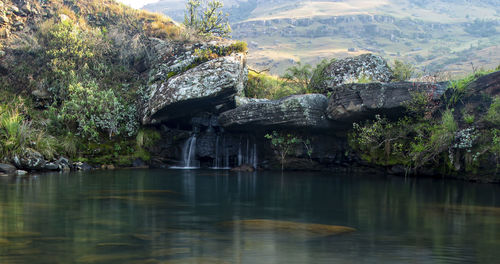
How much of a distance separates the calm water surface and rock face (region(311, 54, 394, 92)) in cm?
879

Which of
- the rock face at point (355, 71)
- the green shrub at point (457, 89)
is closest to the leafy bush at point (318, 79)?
the rock face at point (355, 71)

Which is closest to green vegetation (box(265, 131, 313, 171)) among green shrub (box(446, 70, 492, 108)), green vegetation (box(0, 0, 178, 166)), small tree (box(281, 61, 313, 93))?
small tree (box(281, 61, 313, 93))

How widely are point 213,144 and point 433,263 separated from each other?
59.9ft

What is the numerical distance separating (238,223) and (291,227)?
103cm

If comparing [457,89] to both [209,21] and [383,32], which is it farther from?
[383,32]

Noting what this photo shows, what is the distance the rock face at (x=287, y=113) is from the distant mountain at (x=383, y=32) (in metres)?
62.1

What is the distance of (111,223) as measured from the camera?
7.79 m

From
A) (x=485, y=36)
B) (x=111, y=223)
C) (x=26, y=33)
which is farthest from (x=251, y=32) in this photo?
(x=111, y=223)

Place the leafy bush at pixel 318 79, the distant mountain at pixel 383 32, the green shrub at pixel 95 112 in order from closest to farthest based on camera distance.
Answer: the green shrub at pixel 95 112 < the leafy bush at pixel 318 79 < the distant mountain at pixel 383 32

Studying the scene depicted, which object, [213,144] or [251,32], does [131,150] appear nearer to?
[213,144]

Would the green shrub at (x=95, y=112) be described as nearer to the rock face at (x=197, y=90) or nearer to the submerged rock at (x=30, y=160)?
the rock face at (x=197, y=90)

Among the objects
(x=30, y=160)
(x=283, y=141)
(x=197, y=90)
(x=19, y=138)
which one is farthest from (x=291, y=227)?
(x=19, y=138)

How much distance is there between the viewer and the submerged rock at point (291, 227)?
7398mm

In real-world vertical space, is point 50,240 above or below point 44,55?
below
